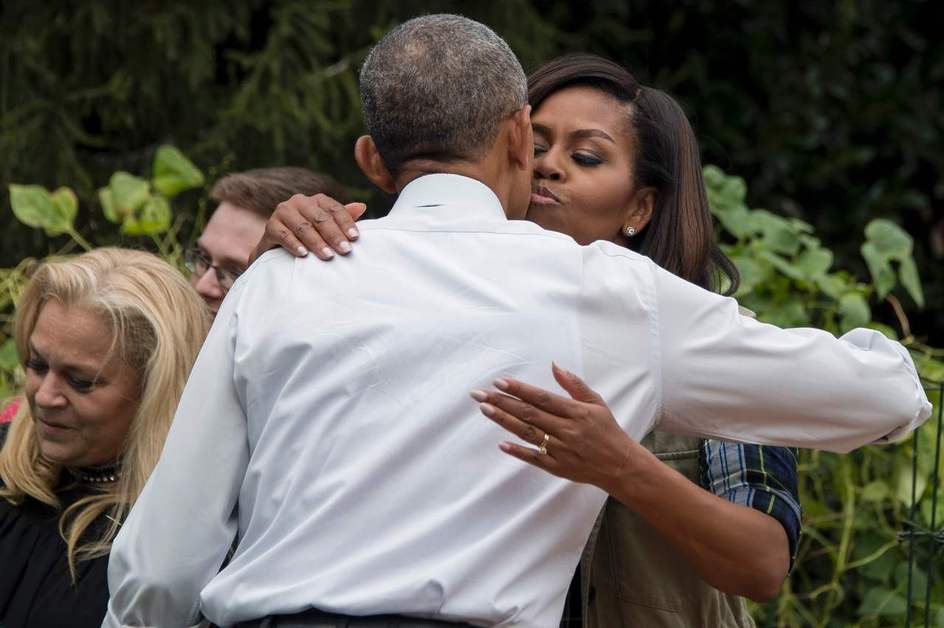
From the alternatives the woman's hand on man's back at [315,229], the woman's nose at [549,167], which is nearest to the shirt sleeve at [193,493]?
the woman's hand on man's back at [315,229]

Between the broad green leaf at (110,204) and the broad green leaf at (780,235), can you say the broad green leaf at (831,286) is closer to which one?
the broad green leaf at (780,235)

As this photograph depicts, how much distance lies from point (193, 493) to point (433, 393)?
0.38m

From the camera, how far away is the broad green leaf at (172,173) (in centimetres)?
426

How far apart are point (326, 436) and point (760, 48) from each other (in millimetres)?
4704

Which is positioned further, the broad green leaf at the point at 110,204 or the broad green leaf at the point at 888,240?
the broad green leaf at the point at 110,204

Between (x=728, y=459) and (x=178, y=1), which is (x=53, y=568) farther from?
(x=178, y=1)

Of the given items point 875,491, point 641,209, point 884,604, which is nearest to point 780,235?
point 875,491

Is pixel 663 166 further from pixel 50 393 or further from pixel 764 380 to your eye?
pixel 50 393

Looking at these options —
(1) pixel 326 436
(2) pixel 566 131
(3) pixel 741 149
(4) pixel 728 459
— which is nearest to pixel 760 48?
(3) pixel 741 149

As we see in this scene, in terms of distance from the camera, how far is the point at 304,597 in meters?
1.84

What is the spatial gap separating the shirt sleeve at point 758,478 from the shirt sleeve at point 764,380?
0.15m

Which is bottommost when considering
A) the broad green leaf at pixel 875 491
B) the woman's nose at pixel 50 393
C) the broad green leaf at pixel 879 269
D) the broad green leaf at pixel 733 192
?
the woman's nose at pixel 50 393

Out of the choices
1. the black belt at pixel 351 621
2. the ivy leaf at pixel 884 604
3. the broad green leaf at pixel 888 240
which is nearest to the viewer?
the black belt at pixel 351 621

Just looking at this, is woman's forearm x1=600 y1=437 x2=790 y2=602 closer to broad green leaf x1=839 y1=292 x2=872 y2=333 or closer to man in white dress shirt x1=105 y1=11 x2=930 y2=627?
man in white dress shirt x1=105 y1=11 x2=930 y2=627
